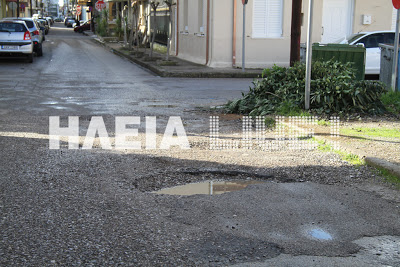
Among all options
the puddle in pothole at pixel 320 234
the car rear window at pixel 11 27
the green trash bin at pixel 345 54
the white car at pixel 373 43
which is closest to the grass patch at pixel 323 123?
the green trash bin at pixel 345 54

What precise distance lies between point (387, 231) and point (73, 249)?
2.63 m

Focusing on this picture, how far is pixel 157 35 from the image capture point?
3228cm

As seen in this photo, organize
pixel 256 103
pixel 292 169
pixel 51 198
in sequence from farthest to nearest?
pixel 256 103, pixel 292 169, pixel 51 198

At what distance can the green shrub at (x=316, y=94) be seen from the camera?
968cm

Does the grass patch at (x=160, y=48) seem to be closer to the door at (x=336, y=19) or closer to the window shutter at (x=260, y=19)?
the window shutter at (x=260, y=19)

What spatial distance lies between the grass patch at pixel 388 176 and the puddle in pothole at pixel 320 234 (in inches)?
67.5

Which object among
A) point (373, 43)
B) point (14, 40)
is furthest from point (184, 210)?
point (14, 40)

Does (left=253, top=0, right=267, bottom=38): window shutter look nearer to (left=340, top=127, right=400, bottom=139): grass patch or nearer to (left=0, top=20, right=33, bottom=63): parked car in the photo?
(left=0, top=20, right=33, bottom=63): parked car

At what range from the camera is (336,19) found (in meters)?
21.2

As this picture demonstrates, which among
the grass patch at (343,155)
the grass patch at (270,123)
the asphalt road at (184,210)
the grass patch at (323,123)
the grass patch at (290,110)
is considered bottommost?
the asphalt road at (184,210)

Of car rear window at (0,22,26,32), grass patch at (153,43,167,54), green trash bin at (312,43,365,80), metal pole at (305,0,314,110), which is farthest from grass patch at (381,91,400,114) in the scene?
grass patch at (153,43,167,54)

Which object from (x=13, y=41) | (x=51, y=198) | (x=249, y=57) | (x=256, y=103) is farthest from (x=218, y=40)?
(x=51, y=198)

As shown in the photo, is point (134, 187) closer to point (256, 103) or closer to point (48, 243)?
point (48, 243)

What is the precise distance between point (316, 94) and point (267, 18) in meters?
11.5
